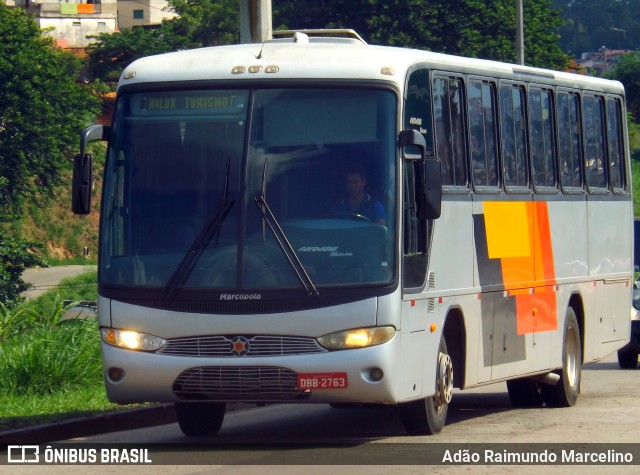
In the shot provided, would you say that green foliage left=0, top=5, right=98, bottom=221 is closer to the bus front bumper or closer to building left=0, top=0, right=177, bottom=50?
building left=0, top=0, right=177, bottom=50

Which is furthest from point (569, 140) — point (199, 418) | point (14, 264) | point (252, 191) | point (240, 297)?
point (14, 264)

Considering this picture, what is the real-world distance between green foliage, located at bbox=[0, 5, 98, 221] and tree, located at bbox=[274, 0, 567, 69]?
1037 centimetres

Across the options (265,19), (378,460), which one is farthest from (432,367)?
(265,19)

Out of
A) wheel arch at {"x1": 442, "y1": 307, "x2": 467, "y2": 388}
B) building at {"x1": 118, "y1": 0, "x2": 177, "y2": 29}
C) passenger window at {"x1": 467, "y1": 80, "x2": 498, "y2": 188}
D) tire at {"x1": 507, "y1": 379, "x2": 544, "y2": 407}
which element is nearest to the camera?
wheel arch at {"x1": 442, "y1": 307, "x2": 467, "y2": 388}

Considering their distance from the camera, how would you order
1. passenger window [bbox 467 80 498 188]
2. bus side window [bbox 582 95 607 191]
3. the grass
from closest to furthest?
the grass < passenger window [bbox 467 80 498 188] < bus side window [bbox 582 95 607 191]

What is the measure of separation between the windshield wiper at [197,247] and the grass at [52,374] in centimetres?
205

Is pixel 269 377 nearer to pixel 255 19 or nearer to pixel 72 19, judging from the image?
pixel 255 19

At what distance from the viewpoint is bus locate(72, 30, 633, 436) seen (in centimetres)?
1009

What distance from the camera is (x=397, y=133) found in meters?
10.5

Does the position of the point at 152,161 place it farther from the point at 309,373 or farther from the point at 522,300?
the point at 522,300

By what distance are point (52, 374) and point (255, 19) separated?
5.10 meters

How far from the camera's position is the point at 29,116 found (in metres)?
61.8

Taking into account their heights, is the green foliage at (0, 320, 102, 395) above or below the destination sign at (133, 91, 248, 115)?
below

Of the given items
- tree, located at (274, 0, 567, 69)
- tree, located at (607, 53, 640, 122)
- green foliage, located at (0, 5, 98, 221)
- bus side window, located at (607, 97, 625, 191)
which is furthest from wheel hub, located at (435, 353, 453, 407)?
tree, located at (607, 53, 640, 122)
